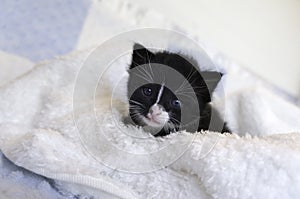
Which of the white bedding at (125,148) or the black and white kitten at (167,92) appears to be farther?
the black and white kitten at (167,92)

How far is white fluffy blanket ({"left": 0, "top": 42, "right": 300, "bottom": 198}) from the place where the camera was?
742 millimetres

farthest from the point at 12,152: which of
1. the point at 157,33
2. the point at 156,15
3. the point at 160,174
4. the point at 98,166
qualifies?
the point at 156,15

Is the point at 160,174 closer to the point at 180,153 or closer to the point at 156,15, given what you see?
the point at 180,153

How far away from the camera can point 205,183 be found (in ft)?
2.52

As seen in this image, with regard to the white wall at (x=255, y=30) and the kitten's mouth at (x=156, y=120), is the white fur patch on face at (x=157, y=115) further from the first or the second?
the white wall at (x=255, y=30)

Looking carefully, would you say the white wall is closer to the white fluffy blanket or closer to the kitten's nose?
the white fluffy blanket

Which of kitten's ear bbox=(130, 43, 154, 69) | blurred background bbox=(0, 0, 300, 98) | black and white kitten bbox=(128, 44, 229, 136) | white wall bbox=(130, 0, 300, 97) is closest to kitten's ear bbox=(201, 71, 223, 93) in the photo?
black and white kitten bbox=(128, 44, 229, 136)

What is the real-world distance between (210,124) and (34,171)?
1.26 ft

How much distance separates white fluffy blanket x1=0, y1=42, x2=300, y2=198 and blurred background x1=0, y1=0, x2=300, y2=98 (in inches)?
23.3

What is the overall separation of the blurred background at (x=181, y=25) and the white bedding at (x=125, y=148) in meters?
0.56

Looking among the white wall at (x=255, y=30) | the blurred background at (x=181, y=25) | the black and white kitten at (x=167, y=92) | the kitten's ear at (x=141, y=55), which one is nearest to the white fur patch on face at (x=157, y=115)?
the black and white kitten at (x=167, y=92)

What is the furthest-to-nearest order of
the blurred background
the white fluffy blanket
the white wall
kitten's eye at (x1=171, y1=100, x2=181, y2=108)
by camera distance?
the white wall, the blurred background, kitten's eye at (x1=171, y1=100, x2=181, y2=108), the white fluffy blanket

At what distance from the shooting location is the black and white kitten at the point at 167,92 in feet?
2.82

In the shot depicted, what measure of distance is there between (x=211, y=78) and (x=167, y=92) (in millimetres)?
123
